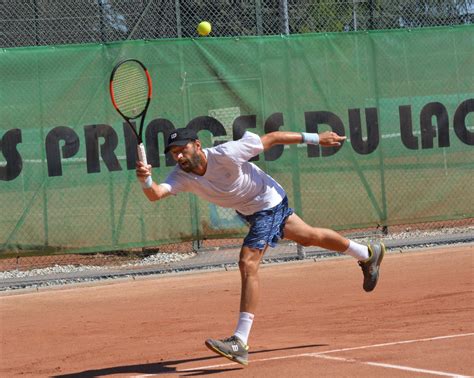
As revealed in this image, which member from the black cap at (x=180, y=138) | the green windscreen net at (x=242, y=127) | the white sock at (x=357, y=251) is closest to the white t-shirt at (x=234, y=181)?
the black cap at (x=180, y=138)

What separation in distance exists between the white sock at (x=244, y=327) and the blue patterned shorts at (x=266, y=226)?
46cm

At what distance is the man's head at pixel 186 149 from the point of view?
6.07m

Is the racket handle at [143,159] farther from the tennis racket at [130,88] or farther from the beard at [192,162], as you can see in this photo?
the tennis racket at [130,88]

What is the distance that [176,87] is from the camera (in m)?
10.3

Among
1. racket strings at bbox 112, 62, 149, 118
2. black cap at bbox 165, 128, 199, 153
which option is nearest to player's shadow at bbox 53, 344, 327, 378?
black cap at bbox 165, 128, 199, 153

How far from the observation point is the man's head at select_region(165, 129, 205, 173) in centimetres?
607

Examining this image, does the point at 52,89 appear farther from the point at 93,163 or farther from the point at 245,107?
the point at 245,107

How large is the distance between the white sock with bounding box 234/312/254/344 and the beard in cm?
96

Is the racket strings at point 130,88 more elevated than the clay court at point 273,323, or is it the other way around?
the racket strings at point 130,88

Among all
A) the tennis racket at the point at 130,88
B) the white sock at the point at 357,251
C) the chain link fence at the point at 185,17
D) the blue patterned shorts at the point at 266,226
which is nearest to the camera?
the blue patterned shorts at the point at 266,226

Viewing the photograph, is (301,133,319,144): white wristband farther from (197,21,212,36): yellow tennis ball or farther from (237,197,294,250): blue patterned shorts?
(197,21,212,36): yellow tennis ball

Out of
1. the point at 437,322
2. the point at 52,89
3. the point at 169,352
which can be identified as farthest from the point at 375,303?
the point at 52,89

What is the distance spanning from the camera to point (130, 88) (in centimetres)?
723

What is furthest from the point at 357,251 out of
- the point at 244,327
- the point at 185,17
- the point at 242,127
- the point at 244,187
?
the point at 185,17
